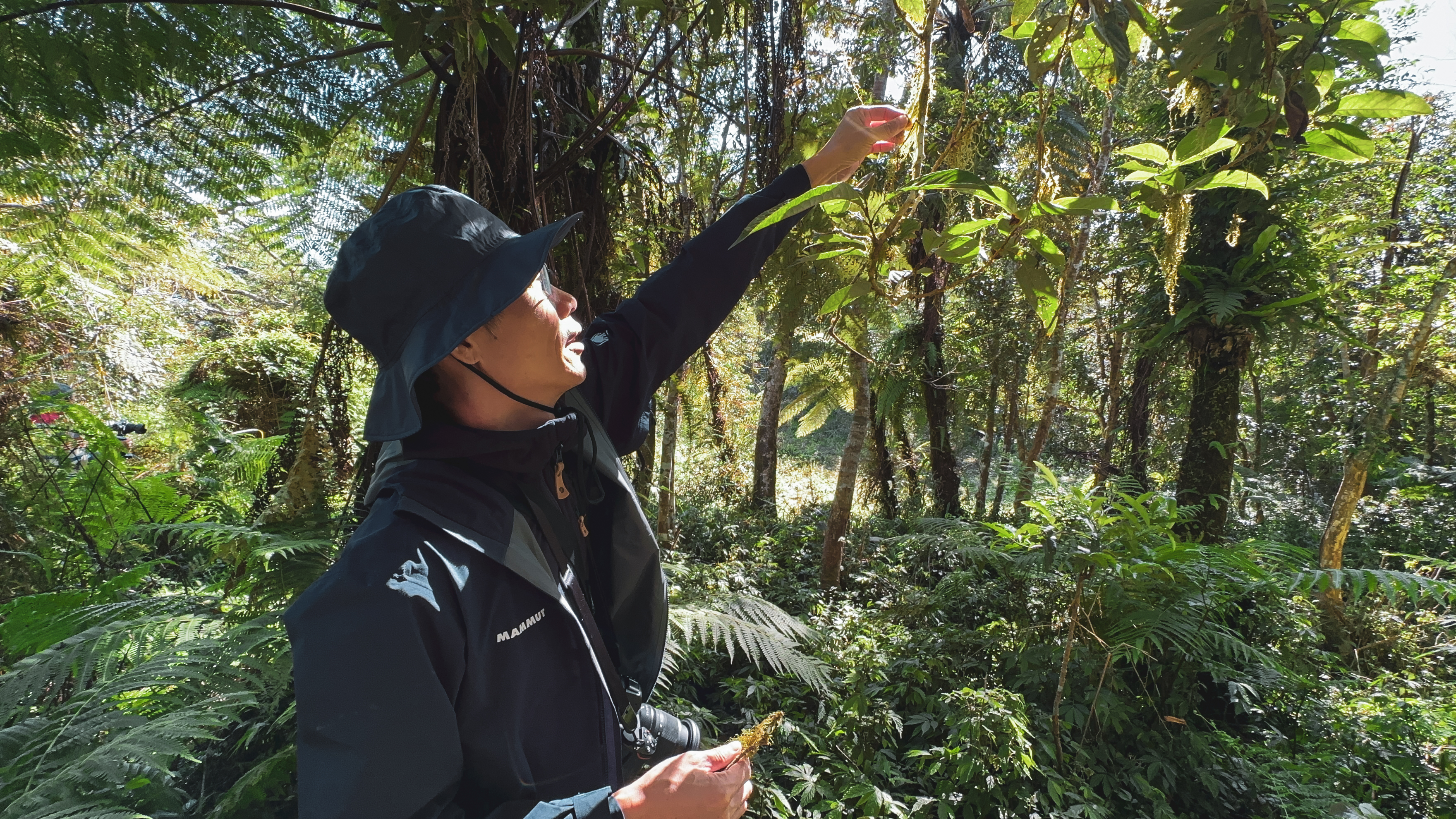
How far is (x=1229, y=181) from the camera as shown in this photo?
3.03 feet

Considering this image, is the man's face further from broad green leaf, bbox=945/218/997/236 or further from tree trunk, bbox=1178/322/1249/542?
tree trunk, bbox=1178/322/1249/542

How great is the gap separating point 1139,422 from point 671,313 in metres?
7.03

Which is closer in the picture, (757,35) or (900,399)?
(757,35)

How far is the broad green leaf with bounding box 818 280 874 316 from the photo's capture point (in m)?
1.31

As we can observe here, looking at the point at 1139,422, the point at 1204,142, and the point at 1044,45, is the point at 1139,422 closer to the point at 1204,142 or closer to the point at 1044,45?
the point at 1044,45

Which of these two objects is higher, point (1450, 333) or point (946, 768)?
point (1450, 333)

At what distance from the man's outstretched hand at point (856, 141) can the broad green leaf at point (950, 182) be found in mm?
556

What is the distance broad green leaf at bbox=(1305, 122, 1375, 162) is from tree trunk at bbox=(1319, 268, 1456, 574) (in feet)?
16.9

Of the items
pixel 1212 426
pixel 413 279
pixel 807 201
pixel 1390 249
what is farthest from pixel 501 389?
pixel 1390 249

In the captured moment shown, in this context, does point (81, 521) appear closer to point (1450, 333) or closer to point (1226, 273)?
point (1226, 273)

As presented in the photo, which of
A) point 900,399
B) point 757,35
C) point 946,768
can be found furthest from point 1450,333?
point 757,35

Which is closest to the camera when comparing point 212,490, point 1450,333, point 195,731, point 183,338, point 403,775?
point 403,775

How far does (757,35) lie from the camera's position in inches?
99.7

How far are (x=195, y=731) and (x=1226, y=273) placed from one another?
5.75 meters
